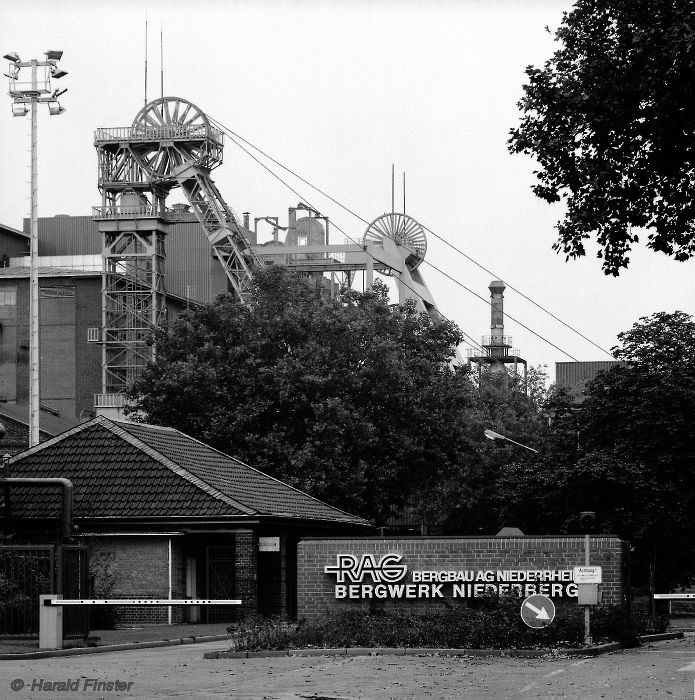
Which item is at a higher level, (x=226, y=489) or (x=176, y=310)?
(x=176, y=310)

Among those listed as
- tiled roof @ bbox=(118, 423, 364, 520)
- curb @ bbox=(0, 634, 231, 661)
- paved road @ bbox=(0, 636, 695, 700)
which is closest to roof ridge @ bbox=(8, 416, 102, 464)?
tiled roof @ bbox=(118, 423, 364, 520)

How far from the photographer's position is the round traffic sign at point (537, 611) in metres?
25.5

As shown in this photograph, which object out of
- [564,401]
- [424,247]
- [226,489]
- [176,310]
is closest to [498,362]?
[424,247]

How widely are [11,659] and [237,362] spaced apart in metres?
27.9

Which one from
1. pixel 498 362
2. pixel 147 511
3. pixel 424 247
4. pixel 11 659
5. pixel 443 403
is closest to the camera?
pixel 11 659

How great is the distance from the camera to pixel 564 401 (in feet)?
182

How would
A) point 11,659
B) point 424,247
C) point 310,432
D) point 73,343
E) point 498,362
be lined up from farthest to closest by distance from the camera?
1. point 498,362
2. point 424,247
3. point 73,343
4. point 310,432
5. point 11,659

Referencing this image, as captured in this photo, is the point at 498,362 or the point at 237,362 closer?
the point at 237,362

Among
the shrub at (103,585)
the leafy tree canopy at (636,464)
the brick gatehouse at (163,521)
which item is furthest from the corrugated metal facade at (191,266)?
the shrub at (103,585)

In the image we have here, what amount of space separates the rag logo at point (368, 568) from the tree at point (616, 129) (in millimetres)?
9769

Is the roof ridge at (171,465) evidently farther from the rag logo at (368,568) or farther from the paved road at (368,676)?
the paved road at (368,676)

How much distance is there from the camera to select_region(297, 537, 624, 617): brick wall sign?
92.9 feet

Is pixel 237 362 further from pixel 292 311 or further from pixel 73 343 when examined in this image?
pixel 73 343

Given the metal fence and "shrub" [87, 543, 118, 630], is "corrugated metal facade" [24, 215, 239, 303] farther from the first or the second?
the metal fence
